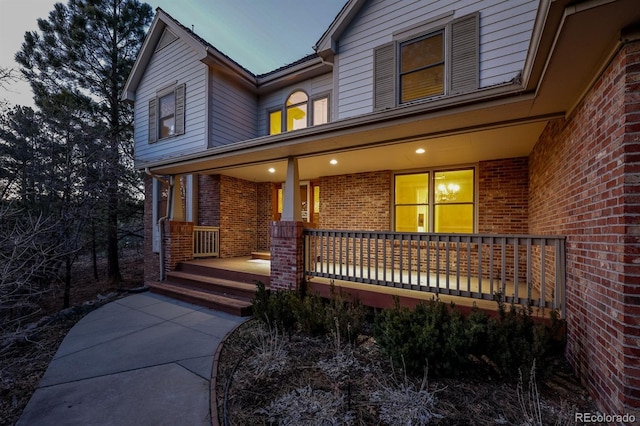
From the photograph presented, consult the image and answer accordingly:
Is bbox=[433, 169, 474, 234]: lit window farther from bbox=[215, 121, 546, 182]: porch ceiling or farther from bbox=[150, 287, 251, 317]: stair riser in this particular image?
bbox=[150, 287, 251, 317]: stair riser

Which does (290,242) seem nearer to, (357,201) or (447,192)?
(357,201)

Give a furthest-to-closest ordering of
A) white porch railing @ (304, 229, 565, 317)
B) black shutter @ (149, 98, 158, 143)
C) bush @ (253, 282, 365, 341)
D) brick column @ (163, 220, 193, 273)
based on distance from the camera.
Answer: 1. black shutter @ (149, 98, 158, 143)
2. brick column @ (163, 220, 193, 273)
3. bush @ (253, 282, 365, 341)
4. white porch railing @ (304, 229, 565, 317)

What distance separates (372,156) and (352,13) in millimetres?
3417

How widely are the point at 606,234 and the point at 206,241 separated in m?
8.28

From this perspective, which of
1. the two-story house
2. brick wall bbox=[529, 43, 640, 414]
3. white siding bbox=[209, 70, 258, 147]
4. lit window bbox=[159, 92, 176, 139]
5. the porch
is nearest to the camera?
brick wall bbox=[529, 43, 640, 414]

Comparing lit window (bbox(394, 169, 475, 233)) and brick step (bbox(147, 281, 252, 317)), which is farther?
lit window (bbox(394, 169, 475, 233))

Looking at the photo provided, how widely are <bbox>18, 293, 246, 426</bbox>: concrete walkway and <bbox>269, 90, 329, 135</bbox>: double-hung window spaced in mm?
5604

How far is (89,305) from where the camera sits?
5.65 m

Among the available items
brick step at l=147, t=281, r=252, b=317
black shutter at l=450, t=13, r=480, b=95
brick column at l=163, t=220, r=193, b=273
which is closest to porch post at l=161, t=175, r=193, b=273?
brick column at l=163, t=220, r=193, b=273

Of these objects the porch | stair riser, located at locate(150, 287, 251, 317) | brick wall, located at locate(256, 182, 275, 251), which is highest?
brick wall, located at locate(256, 182, 275, 251)

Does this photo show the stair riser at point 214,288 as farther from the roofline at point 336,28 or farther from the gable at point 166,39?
the gable at point 166,39

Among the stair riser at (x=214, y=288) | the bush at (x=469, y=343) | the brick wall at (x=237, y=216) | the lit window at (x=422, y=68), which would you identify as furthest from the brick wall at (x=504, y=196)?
the brick wall at (x=237, y=216)

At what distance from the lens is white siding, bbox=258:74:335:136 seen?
765 cm

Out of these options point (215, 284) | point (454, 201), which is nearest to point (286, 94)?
point (454, 201)
